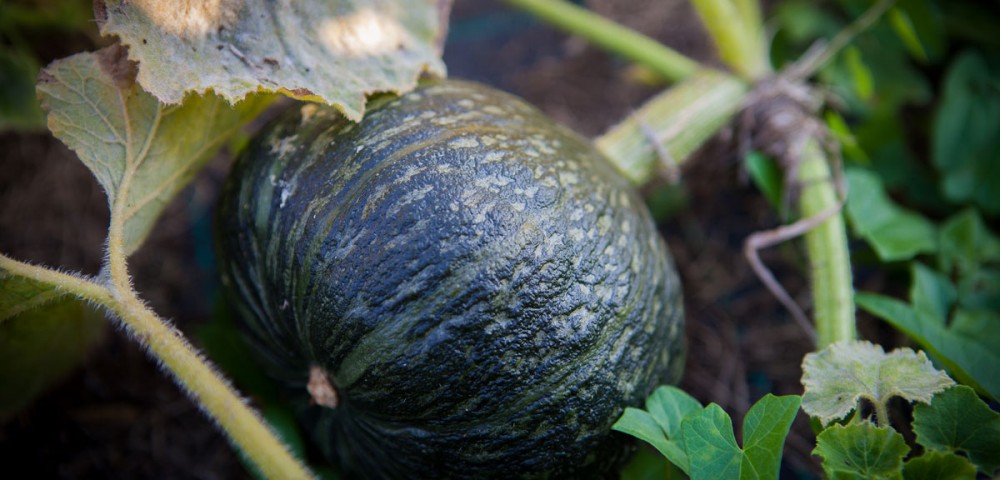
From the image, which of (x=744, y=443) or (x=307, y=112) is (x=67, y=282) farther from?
(x=744, y=443)

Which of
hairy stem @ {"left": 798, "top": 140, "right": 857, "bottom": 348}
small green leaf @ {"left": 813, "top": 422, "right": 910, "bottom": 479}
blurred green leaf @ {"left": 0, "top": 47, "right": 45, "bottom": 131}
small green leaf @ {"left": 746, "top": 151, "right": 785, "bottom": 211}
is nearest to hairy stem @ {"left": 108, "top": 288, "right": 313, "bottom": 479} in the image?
small green leaf @ {"left": 813, "top": 422, "right": 910, "bottom": 479}

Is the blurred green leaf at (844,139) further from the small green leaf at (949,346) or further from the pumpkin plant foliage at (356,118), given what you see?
the small green leaf at (949,346)

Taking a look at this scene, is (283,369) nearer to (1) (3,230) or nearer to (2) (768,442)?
(2) (768,442)

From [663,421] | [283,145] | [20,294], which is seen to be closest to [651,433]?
[663,421]

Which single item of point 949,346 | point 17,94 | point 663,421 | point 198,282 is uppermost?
point 17,94

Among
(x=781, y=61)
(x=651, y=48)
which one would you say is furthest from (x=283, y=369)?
(x=781, y=61)

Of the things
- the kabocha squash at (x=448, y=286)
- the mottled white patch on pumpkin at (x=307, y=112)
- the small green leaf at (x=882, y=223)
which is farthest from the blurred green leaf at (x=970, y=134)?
the mottled white patch on pumpkin at (x=307, y=112)

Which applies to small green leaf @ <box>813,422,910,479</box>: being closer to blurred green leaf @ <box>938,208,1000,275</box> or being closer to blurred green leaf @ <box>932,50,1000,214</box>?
blurred green leaf @ <box>938,208,1000,275</box>
